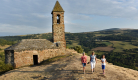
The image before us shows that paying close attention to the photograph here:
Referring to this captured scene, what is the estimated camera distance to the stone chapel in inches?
750

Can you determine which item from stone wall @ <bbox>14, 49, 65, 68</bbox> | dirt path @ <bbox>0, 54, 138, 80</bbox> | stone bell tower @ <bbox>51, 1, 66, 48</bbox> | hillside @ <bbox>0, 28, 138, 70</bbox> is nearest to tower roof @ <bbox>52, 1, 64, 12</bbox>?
stone bell tower @ <bbox>51, 1, 66, 48</bbox>

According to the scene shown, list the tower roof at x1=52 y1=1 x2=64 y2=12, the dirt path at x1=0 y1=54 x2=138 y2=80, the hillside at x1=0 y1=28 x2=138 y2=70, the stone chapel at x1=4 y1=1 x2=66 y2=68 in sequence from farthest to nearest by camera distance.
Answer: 1. the hillside at x1=0 y1=28 x2=138 y2=70
2. the tower roof at x1=52 y1=1 x2=64 y2=12
3. the stone chapel at x1=4 y1=1 x2=66 y2=68
4. the dirt path at x1=0 y1=54 x2=138 y2=80

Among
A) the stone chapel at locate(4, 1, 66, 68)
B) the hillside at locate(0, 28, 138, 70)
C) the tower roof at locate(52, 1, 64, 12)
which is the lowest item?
the hillside at locate(0, 28, 138, 70)

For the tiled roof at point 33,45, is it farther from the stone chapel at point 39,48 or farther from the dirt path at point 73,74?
the dirt path at point 73,74

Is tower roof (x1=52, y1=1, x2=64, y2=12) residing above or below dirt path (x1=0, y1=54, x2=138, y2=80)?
above

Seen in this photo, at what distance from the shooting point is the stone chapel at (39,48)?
19.1 metres

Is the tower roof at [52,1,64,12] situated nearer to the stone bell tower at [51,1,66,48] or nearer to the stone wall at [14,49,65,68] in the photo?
the stone bell tower at [51,1,66,48]

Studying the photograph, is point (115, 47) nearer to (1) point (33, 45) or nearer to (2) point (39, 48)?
(2) point (39, 48)

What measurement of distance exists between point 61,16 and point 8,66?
593 inches

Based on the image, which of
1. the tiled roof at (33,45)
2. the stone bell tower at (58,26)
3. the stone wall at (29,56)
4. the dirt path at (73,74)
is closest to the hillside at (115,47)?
the stone bell tower at (58,26)

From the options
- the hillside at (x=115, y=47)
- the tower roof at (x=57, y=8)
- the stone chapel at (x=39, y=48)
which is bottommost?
the hillside at (x=115, y=47)

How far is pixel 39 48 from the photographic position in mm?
20516

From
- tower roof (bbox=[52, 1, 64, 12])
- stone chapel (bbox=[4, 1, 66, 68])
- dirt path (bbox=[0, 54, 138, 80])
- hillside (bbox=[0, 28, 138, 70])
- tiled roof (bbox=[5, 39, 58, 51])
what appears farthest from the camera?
hillside (bbox=[0, 28, 138, 70])

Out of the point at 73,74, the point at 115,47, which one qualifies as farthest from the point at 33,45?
the point at 115,47
